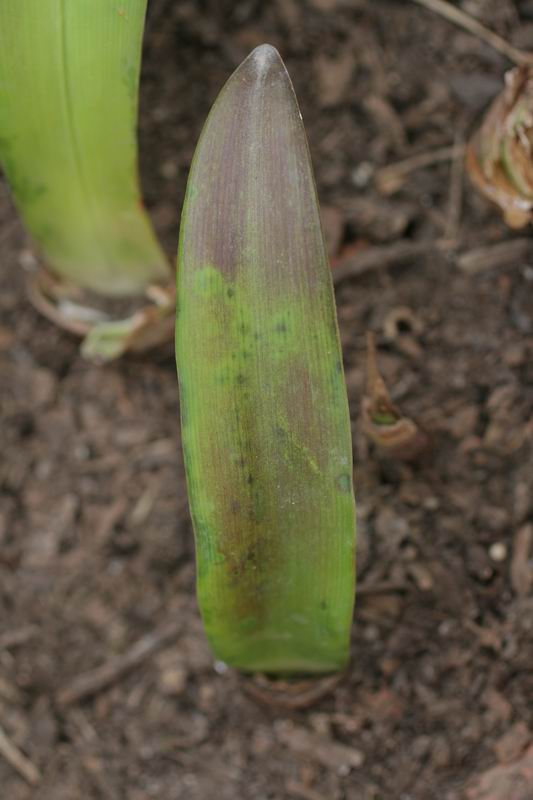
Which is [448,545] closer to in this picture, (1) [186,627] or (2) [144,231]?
(1) [186,627]

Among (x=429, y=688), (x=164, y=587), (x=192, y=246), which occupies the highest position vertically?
(x=192, y=246)

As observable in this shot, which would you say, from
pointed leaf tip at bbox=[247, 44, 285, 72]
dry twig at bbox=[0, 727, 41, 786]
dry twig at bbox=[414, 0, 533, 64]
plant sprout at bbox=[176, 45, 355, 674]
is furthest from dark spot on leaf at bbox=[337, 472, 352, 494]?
dry twig at bbox=[414, 0, 533, 64]

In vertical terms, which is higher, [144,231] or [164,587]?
[144,231]

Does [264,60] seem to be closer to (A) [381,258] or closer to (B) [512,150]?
(B) [512,150]

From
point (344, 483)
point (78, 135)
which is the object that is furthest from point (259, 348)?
point (78, 135)

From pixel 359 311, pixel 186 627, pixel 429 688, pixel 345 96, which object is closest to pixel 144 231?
pixel 359 311

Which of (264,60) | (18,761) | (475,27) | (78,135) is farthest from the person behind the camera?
(475,27)

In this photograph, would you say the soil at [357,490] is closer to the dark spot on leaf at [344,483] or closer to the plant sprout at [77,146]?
the plant sprout at [77,146]
